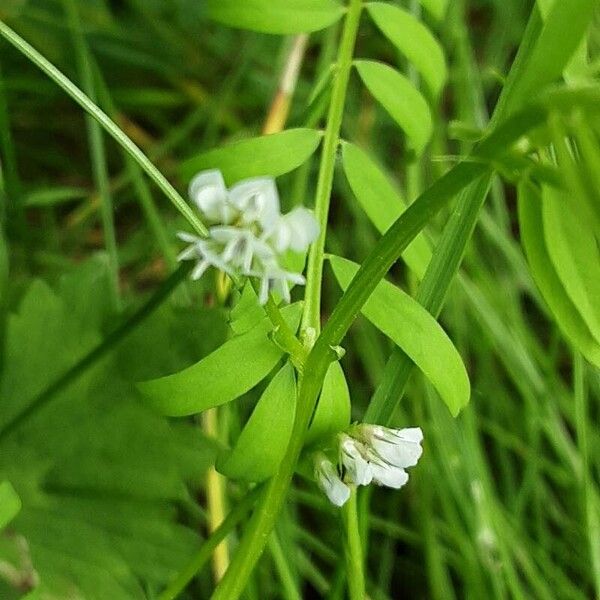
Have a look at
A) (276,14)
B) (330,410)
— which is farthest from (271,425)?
(276,14)

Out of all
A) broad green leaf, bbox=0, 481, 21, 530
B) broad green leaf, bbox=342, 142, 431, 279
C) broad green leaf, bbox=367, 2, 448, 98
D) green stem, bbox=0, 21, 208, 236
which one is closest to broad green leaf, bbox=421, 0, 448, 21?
broad green leaf, bbox=367, 2, 448, 98

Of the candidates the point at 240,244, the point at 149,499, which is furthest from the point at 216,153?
the point at 149,499

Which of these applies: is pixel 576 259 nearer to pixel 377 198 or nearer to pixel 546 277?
pixel 546 277

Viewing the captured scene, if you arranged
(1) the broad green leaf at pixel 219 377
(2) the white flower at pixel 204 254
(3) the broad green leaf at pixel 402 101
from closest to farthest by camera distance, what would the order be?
(2) the white flower at pixel 204 254, (1) the broad green leaf at pixel 219 377, (3) the broad green leaf at pixel 402 101

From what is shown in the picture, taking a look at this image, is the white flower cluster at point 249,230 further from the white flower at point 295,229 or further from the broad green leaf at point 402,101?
the broad green leaf at point 402,101

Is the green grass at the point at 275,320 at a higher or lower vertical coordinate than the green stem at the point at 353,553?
higher

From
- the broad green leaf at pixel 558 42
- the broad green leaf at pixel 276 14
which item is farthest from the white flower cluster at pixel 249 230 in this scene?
the broad green leaf at pixel 276 14

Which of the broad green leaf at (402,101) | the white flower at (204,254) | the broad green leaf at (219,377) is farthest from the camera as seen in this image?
the broad green leaf at (402,101)

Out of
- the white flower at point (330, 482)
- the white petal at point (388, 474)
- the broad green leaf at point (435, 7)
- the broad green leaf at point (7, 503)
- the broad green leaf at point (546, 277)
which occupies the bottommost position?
the broad green leaf at point (7, 503)
